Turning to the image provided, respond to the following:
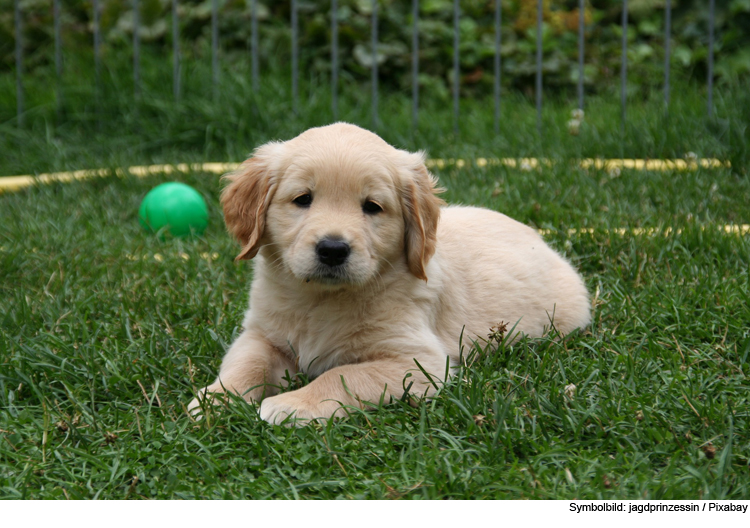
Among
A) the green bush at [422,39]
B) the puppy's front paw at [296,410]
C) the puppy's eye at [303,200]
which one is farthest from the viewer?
the green bush at [422,39]

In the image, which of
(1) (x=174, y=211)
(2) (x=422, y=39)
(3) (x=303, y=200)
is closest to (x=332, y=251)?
(3) (x=303, y=200)

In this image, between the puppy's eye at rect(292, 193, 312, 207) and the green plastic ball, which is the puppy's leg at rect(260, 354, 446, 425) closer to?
the puppy's eye at rect(292, 193, 312, 207)

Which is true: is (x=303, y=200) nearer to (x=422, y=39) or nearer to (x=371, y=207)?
(x=371, y=207)

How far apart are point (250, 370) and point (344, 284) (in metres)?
0.45

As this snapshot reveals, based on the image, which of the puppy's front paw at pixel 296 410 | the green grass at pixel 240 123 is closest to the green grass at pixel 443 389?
the puppy's front paw at pixel 296 410

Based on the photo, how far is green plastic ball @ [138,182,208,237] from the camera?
464 cm

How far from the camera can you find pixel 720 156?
5289 mm

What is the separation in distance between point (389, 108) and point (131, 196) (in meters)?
2.77

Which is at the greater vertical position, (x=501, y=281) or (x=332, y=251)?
(x=332, y=251)

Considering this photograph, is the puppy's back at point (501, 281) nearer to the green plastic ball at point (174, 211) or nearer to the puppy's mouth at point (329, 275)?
the puppy's mouth at point (329, 275)

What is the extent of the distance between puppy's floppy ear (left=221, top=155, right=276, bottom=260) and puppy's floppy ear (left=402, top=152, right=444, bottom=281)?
0.50 meters

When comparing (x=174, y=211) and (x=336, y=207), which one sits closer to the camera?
(x=336, y=207)

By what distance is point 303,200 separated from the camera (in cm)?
275

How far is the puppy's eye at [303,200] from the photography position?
2.74 meters
